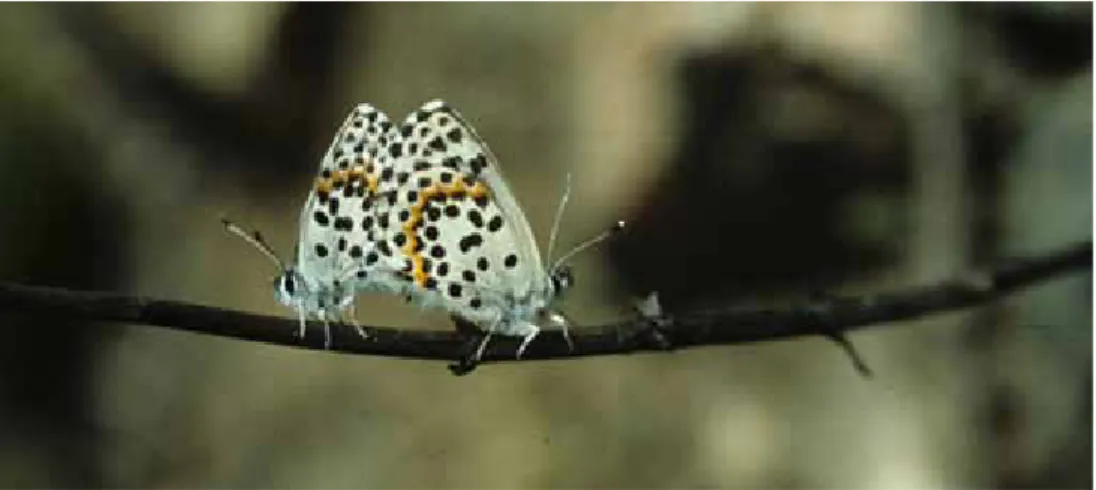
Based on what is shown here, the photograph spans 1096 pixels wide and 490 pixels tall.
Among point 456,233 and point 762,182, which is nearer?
point 456,233

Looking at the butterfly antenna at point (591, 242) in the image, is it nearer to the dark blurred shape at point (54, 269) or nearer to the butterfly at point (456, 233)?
the butterfly at point (456, 233)

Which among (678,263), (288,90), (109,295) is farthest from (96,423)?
(678,263)

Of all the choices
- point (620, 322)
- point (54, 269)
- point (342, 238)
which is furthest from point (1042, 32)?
point (54, 269)

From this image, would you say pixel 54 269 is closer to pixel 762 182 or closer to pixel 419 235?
pixel 419 235

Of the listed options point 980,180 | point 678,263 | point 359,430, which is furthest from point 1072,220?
point 359,430

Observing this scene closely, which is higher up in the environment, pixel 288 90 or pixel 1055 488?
pixel 288 90

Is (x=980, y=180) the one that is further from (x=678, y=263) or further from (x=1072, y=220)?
(x=678, y=263)

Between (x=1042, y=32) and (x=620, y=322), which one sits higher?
(x=1042, y=32)
